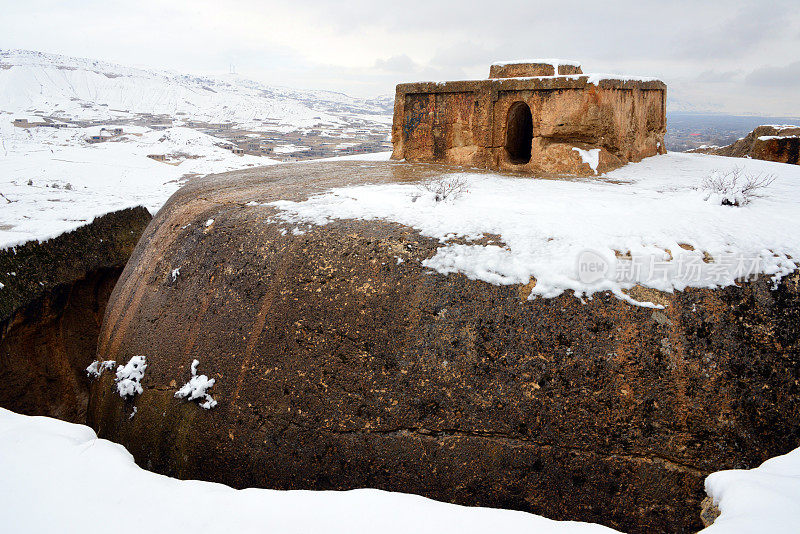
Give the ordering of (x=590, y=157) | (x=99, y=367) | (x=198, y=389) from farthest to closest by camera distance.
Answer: (x=590, y=157) < (x=99, y=367) < (x=198, y=389)

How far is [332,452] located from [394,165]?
4.59 m

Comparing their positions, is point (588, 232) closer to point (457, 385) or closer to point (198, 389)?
point (457, 385)

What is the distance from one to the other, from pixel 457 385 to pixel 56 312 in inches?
210

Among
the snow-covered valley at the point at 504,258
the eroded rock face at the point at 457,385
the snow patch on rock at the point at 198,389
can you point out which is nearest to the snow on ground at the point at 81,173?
the snow-covered valley at the point at 504,258

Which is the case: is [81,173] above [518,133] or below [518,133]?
below

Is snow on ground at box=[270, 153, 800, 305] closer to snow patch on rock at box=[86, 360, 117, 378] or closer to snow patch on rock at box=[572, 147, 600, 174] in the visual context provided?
snow patch on rock at box=[572, 147, 600, 174]

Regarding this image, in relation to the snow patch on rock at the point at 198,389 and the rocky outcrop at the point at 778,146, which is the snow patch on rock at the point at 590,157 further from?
the rocky outcrop at the point at 778,146

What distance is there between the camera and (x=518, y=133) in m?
7.36

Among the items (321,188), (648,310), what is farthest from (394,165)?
(648,310)

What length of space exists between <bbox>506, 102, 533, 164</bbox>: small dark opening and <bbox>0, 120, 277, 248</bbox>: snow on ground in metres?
5.79

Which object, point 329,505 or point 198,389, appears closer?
point 329,505

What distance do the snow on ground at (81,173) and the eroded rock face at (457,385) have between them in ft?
11.9

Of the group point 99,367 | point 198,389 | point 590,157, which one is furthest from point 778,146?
point 99,367

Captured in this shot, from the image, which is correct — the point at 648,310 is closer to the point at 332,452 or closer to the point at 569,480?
the point at 569,480
